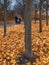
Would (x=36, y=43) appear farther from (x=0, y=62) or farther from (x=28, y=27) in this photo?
(x=0, y=62)

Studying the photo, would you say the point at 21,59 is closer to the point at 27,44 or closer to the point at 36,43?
the point at 27,44

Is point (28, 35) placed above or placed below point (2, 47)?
above

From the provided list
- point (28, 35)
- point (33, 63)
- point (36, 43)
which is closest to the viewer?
point (33, 63)

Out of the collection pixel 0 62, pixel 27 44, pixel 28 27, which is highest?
pixel 28 27

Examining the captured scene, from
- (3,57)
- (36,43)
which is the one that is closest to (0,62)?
(3,57)

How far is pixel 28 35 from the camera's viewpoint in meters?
6.39

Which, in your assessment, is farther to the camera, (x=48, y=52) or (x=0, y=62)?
(x=48, y=52)

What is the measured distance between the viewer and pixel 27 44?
6.41 m

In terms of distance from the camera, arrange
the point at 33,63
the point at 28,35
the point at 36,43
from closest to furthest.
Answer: the point at 33,63
the point at 28,35
the point at 36,43

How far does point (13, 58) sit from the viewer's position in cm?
641

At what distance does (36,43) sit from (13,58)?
5.62 ft

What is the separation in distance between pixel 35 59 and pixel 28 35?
778 mm

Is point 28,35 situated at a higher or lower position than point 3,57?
higher

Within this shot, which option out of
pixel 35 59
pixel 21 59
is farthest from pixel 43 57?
pixel 21 59
